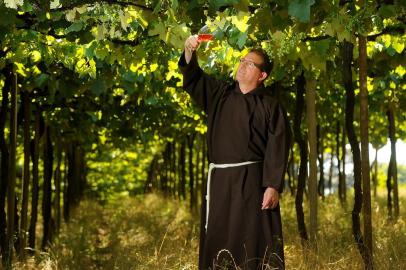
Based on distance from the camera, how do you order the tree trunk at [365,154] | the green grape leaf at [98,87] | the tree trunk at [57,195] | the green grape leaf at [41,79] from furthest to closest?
the tree trunk at [57,195] < the green grape leaf at [41,79] < the green grape leaf at [98,87] < the tree trunk at [365,154]

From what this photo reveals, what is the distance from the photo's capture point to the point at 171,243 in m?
8.78

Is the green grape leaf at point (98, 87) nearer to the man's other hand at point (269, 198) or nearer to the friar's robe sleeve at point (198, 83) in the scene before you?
the friar's robe sleeve at point (198, 83)

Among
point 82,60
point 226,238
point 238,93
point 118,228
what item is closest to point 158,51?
point 82,60

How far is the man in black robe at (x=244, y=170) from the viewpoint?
5.32 metres

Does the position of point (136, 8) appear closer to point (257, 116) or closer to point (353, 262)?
point (257, 116)

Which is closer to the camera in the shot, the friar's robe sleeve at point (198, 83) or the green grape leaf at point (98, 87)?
the friar's robe sleeve at point (198, 83)

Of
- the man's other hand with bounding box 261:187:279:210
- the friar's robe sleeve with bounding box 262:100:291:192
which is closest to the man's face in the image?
the friar's robe sleeve with bounding box 262:100:291:192

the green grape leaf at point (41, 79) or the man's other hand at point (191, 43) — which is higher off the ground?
the green grape leaf at point (41, 79)

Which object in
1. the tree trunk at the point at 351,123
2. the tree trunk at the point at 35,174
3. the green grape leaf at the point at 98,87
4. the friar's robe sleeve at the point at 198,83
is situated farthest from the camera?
the tree trunk at the point at 35,174

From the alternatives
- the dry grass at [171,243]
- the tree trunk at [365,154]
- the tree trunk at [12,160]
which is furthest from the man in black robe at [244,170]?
the tree trunk at [12,160]

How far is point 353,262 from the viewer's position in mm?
6156

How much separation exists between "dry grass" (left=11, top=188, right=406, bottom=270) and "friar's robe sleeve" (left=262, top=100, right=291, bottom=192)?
0.80m

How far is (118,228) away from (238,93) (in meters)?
9.09

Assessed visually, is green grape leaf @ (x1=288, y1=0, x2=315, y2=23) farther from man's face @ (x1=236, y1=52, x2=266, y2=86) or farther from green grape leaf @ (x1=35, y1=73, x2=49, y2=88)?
green grape leaf @ (x1=35, y1=73, x2=49, y2=88)
